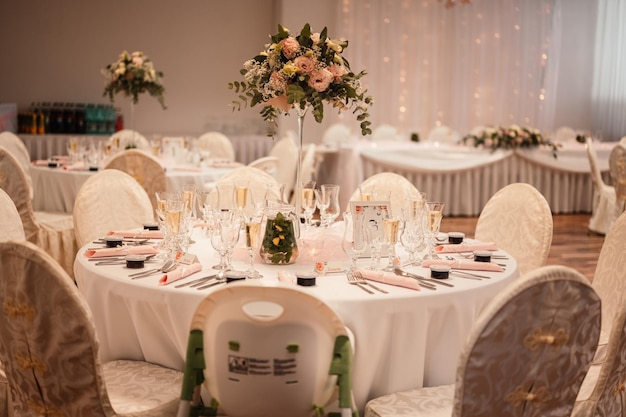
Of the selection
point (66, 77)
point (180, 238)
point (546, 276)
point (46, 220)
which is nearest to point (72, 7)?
point (66, 77)

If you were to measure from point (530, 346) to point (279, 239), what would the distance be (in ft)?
3.70

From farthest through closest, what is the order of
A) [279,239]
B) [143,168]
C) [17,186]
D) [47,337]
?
[143,168] → [17,186] → [279,239] → [47,337]

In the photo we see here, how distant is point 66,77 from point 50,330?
841cm

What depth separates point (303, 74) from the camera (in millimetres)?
3141

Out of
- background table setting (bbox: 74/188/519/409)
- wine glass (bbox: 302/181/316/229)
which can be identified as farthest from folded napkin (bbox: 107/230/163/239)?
wine glass (bbox: 302/181/316/229)

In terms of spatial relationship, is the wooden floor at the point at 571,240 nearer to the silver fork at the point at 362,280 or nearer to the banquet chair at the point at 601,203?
the banquet chair at the point at 601,203

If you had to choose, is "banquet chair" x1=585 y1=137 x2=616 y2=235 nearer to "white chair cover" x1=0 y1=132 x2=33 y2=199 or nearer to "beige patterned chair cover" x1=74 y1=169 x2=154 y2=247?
"beige patterned chair cover" x1=74 y1=169 x2=154 y2=247

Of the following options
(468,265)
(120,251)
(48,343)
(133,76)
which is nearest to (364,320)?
(468,265)

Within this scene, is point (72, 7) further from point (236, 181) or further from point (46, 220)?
point (236, 181)

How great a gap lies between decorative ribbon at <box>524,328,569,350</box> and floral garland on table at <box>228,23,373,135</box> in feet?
4.91

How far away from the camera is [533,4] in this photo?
11.3 metres

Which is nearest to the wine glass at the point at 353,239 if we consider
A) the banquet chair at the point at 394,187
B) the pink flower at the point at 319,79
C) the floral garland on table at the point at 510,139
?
the pink flower at the point at 319,79

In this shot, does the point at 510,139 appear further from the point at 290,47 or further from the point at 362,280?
the point at 362,280

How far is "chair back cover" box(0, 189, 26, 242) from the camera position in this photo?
3064 mm
